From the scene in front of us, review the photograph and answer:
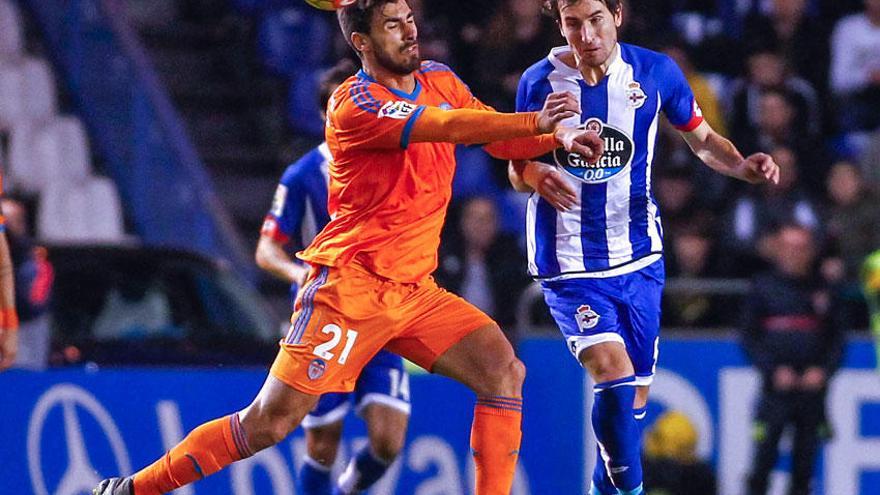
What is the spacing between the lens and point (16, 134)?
43.9ft

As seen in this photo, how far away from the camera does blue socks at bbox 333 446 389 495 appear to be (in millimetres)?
9133

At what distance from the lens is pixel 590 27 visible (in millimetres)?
7418

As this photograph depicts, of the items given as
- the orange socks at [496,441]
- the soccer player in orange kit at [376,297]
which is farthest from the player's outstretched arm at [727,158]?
the orange socks at [496,441]

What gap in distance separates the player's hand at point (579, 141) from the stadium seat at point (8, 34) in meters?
8.03

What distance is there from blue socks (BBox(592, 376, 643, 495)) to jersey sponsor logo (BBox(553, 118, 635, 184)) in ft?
2.68

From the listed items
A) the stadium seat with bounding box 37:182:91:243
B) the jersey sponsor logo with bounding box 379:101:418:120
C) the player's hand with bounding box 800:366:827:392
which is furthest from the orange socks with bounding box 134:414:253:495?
the stadium seat with bounding box 37:182:91:243

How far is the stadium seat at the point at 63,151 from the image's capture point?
13.4 metres

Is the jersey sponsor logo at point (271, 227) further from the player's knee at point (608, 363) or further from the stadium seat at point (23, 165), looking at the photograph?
the stadium seat at point (23, 165)

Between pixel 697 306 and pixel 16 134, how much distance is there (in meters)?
5.07

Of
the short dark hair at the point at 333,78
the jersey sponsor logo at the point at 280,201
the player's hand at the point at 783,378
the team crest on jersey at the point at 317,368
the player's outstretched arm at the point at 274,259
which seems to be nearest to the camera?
the team crest on jersey at the point at 317,368

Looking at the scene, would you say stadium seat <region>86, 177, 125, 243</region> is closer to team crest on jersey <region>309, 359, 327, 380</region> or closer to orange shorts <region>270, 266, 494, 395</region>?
orange shorts <region>270, 266, 494, 395</region>

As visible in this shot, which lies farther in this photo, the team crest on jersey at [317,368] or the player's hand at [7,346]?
the player's hand at [7,346]

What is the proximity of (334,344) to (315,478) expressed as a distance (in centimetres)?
212

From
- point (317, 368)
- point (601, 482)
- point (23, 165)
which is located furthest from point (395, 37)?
point (23, 165)
